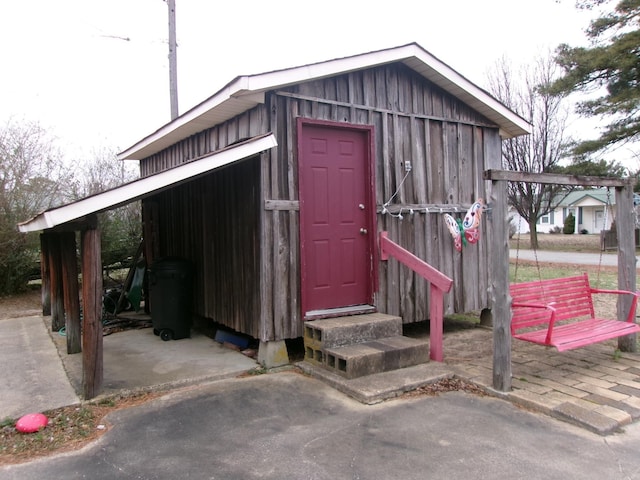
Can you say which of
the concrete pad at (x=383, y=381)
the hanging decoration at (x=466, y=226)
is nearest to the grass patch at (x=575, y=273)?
the hanging decoration at (x=466, y=226)

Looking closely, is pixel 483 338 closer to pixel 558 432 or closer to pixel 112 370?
pixel 558 432

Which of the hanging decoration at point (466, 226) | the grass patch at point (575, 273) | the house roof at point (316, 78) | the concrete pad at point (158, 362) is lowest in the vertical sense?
the concrete pad at point (158, 362)

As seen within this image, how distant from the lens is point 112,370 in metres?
5.13

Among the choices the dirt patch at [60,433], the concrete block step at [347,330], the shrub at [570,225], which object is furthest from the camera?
the shrub at [570,225]

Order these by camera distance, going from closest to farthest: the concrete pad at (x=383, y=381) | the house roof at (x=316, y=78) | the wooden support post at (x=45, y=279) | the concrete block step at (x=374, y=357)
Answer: the concrete pad at (x=383, y=381), the concrete block step at (x=374, y=357), the house roof at (x=316, y=78), the wooden support post at (x=45, y=279)

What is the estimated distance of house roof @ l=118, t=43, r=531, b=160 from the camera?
4938mm

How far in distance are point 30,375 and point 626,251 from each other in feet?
22.9

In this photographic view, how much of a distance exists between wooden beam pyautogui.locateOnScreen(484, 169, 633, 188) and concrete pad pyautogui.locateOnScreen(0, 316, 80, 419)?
4.33 m

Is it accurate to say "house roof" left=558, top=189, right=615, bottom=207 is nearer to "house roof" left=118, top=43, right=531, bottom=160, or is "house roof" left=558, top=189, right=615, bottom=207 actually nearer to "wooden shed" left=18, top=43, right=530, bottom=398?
"house roof" left=118, top=43, right=531, bottom=160

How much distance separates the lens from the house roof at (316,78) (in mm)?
4938

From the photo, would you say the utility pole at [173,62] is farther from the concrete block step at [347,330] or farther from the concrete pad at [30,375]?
the concrete block step at [347,330]

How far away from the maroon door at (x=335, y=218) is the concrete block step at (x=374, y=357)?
0.71 m

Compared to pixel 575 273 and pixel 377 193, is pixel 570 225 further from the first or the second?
pixel 377 193

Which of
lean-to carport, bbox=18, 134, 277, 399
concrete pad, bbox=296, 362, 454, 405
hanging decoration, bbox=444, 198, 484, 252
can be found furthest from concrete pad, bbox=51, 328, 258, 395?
hanging decoration, bbox=444, 198, 484, 252
